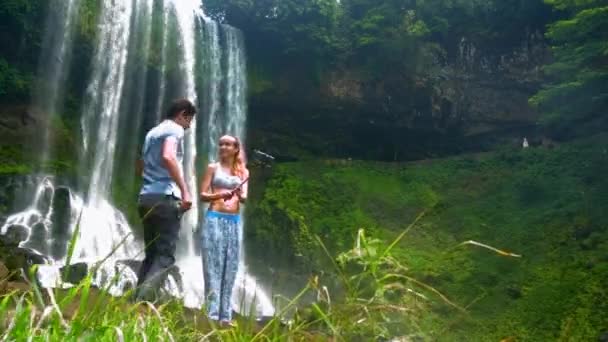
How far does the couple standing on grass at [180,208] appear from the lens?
3.99 meters

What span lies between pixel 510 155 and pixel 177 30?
11382 mm

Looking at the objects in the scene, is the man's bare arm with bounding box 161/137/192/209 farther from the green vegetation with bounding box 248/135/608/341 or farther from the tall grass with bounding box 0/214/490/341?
the green vegetation with bounding box 248/135/608/341

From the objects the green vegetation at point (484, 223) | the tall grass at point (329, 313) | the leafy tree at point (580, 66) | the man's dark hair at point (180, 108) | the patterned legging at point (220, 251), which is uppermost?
the leafy tree at point (580, 66)

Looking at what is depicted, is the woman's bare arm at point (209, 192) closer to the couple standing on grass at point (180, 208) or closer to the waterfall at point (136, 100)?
the couple standing on grass at point (180, 208)

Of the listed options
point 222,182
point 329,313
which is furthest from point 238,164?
point 329,313

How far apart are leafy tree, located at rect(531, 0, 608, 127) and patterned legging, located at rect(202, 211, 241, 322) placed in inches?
627

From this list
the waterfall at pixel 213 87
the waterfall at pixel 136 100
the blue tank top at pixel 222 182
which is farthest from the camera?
the waterfall at pixel 213 87

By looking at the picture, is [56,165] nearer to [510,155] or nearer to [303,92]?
[303,92]

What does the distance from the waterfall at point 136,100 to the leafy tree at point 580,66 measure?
9675 millimetres

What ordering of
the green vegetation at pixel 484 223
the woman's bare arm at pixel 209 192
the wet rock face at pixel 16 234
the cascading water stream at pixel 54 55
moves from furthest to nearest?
the cascading water stream at pixel 54 55
the wet rock face at pixel 16 234
the green vegetation at pixel 484 223
the woman's bare arm at pixel 209 192

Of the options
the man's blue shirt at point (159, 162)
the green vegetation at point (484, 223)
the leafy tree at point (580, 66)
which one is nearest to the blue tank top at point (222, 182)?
the man's blue shirt at point (159, 162)

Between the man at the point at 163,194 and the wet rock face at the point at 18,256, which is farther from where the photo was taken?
the wet rock face at the point at 18,256

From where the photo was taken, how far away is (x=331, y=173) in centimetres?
1986

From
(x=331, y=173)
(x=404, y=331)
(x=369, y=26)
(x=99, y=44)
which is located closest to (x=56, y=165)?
(x=99, y=44)
